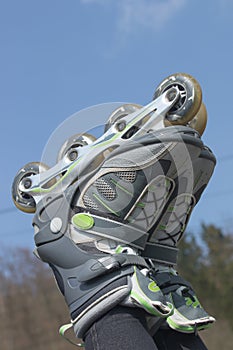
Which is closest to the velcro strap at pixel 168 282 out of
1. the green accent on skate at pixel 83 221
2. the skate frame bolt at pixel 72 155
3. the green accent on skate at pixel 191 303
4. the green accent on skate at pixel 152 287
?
the green accent on skate at pixel 191 303

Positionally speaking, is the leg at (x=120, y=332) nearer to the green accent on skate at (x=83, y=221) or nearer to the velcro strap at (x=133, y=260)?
the velcro strap at (x=133, y=260)

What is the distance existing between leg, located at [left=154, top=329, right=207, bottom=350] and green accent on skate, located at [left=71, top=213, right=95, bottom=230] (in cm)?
48

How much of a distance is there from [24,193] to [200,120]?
750 mm

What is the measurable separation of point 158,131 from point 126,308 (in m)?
0.59

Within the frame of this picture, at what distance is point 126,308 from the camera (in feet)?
5.90

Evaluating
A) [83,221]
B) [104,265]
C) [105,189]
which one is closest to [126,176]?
[105,189]

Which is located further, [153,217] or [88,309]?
[153,217]

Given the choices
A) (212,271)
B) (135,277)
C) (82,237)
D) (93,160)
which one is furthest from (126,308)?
(212,271)

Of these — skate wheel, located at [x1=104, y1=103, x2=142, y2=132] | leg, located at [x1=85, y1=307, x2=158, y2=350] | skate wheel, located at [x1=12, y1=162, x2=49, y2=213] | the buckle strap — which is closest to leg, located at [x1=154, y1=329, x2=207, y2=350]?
leg, located at [x1=85, y1=307, x2=158, y2=350]

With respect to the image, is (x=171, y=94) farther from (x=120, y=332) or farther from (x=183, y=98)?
(x=120, y=332)

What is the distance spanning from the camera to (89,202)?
194 centimetres

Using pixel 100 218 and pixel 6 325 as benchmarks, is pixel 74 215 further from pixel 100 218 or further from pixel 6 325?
pixel 6 325

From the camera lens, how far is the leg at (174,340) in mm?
2010

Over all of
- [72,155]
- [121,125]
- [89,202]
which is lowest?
[89,202]
